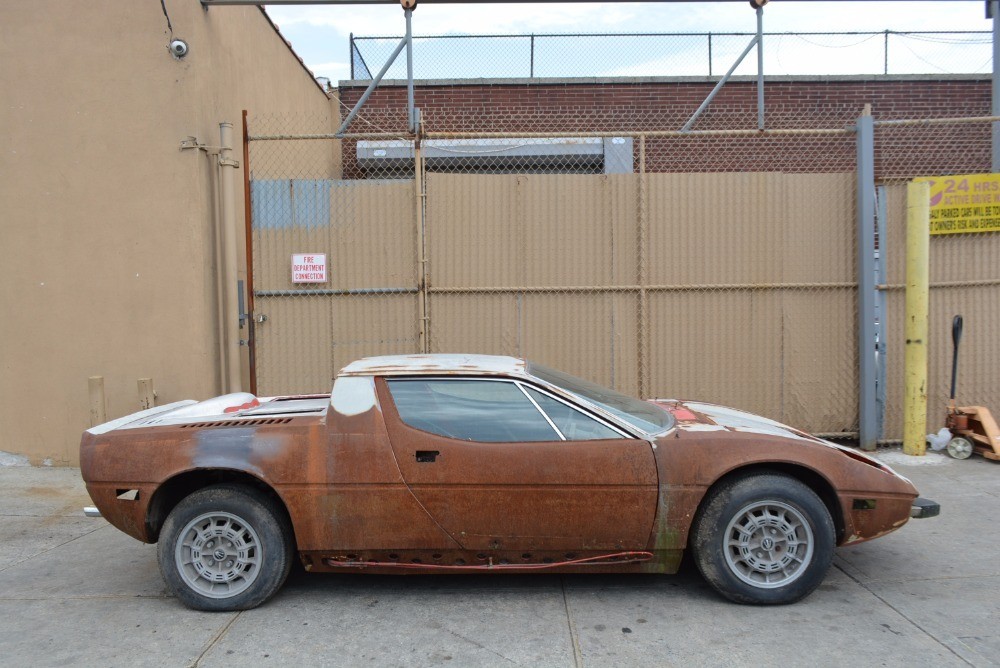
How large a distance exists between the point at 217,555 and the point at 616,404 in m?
2.44

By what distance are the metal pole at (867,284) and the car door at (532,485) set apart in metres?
4.63

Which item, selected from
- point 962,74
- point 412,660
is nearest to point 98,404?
point 412,660

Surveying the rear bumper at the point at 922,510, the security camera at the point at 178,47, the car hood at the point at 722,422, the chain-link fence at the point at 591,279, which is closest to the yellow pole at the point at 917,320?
the chain-link fence at the point at 591,279

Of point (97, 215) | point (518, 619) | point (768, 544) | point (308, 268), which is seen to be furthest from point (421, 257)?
point (768, 544)

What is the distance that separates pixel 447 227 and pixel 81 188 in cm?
365

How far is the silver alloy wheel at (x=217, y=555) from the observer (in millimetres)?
4109

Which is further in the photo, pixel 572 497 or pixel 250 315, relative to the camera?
pixel 250 315

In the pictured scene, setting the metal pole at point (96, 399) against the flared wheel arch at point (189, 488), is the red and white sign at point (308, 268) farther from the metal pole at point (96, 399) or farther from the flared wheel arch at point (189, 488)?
the flared wheel arch at point (189, 488)

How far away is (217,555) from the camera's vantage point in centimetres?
412

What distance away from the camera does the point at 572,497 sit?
13.2 ft

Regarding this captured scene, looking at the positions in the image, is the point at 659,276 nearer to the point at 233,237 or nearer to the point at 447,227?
the point at 447,227

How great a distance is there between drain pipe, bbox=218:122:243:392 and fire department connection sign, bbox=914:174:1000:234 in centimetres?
720

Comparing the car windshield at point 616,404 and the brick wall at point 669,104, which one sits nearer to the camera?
the car windshield at point 616,404

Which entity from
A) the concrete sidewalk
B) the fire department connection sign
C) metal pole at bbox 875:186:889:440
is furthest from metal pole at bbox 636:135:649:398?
the concrete sidewalk
